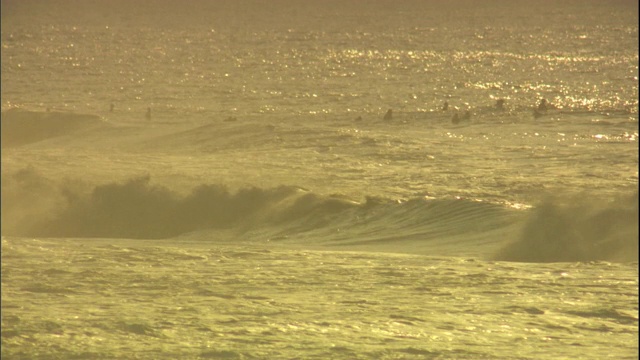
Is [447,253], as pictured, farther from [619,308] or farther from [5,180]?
[5,180]

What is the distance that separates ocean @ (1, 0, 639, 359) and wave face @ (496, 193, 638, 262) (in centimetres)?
4

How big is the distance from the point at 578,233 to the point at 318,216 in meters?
4.31

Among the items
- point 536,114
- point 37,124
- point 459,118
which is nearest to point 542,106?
point 536,114

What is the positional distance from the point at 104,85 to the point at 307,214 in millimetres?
26308

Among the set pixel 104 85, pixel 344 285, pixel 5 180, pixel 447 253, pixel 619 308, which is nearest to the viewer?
pixel 619 308

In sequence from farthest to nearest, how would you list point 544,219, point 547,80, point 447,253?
point 547,80 → point 544,219 → point 447,253

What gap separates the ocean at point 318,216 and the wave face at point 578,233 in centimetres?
4

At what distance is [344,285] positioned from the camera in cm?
1117

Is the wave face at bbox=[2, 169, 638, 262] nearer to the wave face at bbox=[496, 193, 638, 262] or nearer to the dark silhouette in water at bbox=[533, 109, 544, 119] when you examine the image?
the wave face at bbox=[496, 193, 638, 262]

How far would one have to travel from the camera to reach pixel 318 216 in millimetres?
17875

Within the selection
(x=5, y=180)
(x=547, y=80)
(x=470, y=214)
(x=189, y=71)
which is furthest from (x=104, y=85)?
(x=470, y=214)

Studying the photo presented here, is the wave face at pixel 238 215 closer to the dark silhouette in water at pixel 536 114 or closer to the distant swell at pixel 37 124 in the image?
the distant swell at pixel 37 124

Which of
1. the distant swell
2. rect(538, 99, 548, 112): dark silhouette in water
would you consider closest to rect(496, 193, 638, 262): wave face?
the distant swell

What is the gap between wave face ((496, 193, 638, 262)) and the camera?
13.6 m
